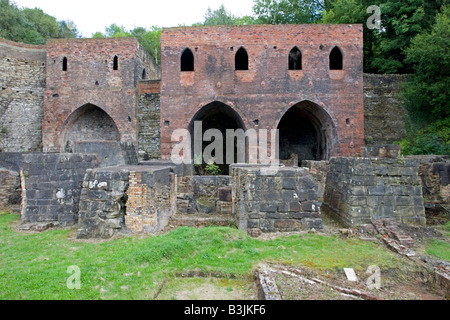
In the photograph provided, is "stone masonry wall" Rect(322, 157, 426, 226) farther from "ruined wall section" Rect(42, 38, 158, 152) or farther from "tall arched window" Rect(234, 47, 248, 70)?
"ruined wall section" Rect(42, 38, 158, 152)

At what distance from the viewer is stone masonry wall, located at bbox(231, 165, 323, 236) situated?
20.9ft

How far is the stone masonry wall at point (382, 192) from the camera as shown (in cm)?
679

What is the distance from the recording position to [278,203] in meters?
6.42

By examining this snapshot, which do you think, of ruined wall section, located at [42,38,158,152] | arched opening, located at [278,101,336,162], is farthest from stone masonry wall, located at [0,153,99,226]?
arched opening, located at [278,101,336,162]

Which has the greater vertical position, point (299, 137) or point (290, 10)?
point (290, 10)

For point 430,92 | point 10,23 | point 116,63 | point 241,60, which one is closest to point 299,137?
point 241,60

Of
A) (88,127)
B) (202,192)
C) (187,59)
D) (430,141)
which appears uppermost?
(187,59)

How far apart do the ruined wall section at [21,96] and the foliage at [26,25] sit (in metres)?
8.00

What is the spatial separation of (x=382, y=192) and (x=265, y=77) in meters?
10.3

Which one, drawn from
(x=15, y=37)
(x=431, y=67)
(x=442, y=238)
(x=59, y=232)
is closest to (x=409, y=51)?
(x=431, y=67)

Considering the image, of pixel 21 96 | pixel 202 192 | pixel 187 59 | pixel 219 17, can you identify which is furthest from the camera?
pixel 219 17

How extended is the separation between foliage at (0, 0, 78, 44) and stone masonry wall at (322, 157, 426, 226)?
2820cm

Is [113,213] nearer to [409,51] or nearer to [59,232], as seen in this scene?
[59,232]

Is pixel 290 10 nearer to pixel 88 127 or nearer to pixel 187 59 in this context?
pixel 187 59
